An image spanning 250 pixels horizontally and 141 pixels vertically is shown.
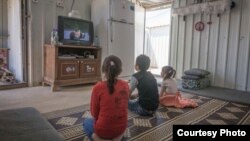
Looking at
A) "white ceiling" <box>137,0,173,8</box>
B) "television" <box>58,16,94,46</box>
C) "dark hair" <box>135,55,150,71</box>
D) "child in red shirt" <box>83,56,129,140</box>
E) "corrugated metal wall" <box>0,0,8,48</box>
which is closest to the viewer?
"child in red shirt" <box>83,56,129,140</box>

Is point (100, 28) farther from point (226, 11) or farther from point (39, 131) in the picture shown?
point (39, 131)

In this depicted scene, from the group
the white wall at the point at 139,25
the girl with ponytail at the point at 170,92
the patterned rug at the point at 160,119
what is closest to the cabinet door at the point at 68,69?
the patterned rug at the point at 160,119

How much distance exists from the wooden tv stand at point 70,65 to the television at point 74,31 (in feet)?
0.47

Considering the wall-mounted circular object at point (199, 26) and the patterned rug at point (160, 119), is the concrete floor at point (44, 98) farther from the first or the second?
the wall-mounted circular object at point (199, 26)

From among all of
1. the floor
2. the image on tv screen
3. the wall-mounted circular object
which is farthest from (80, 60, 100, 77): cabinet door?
the wall-mounted circular object

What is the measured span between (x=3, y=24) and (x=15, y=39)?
0.89 meters

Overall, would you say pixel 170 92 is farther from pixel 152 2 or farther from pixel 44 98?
pixel 152 2

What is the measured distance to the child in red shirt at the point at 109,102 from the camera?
54.9 inches

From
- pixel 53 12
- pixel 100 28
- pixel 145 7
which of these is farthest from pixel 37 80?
pixel 145 7

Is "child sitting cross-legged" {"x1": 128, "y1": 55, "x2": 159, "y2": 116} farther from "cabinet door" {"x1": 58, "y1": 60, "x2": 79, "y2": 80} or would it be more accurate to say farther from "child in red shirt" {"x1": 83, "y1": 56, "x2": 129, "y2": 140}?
"cabinet door" {"x1": 58, "y1": 60, "x2": 79, "y2": 80}

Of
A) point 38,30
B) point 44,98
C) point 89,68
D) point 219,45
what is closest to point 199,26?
point 219,45

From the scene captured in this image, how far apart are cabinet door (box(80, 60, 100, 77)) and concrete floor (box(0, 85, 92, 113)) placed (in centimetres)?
33

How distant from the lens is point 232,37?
4.26 metres

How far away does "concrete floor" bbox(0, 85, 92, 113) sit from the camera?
2.79m
